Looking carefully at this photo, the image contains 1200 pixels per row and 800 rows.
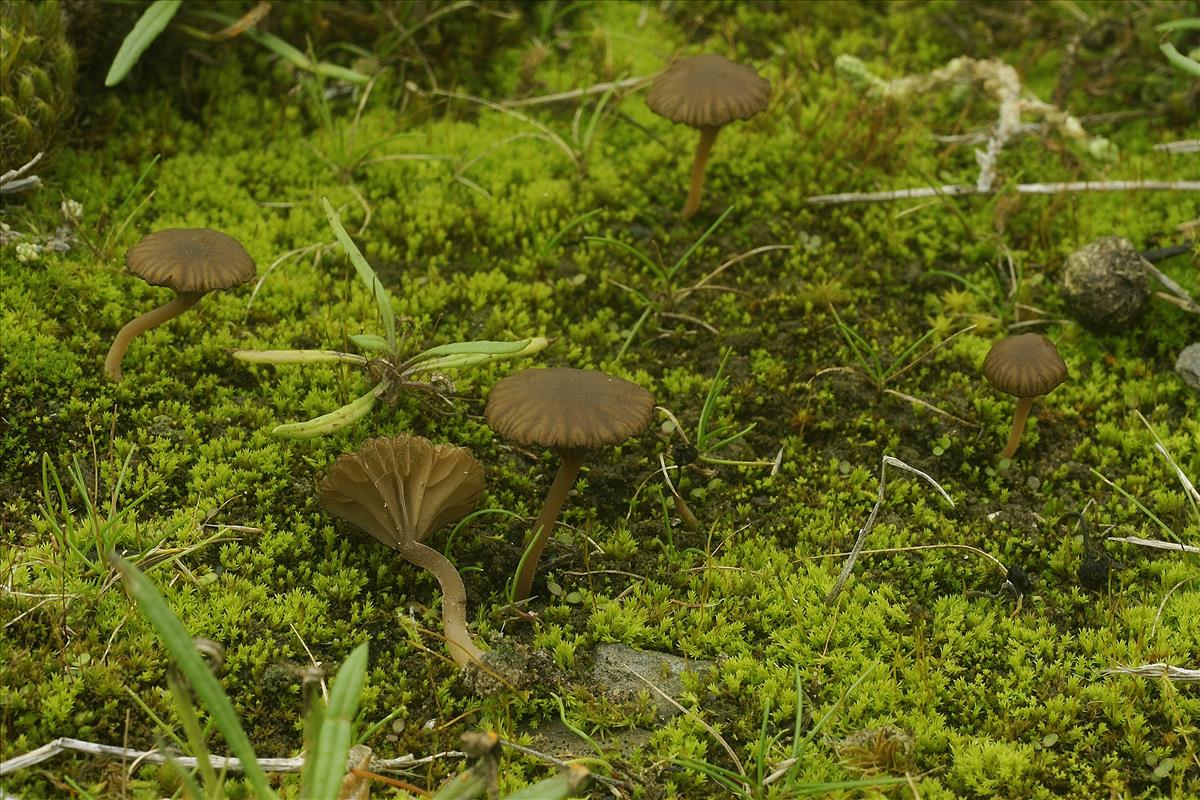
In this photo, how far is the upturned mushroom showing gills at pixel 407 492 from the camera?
3432mm

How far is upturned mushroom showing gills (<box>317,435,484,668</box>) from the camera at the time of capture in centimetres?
343

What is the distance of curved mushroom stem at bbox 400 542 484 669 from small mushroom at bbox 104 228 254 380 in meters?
1.08

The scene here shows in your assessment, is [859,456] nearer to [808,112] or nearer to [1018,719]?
[1018,719]

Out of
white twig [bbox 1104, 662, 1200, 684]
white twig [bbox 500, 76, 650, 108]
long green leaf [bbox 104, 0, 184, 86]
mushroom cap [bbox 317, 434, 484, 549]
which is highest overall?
long green leaf [bbox 104, 0, 184, 86]

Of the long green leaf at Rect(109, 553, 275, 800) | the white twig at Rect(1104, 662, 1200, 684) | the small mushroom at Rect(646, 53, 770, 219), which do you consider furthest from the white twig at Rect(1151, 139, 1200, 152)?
the long green leaf at Rect(109, 553, 275, 800)

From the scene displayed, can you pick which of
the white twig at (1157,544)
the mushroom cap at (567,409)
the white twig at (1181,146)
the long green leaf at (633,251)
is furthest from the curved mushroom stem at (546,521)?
the white twig at (1181,146)

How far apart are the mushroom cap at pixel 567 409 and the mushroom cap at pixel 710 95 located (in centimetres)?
152

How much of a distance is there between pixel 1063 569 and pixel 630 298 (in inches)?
77.2

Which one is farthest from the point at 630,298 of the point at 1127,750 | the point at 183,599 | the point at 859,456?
the point at 1127,750

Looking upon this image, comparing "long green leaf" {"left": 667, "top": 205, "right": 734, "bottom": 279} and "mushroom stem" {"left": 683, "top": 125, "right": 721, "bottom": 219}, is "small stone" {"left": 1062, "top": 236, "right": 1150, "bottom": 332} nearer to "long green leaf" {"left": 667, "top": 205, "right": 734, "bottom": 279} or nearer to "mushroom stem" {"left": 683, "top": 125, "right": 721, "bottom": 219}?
"long green leaf" {"left": 667, "top": 205, "right": 734, "bottom": 279}

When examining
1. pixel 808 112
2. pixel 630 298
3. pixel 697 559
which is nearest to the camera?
pixel 697 559

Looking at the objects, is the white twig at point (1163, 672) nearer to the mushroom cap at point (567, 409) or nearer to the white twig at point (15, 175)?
the mushroom cap at point (567, 409)

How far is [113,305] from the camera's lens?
4.14m

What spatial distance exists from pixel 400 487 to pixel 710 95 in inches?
80.7
